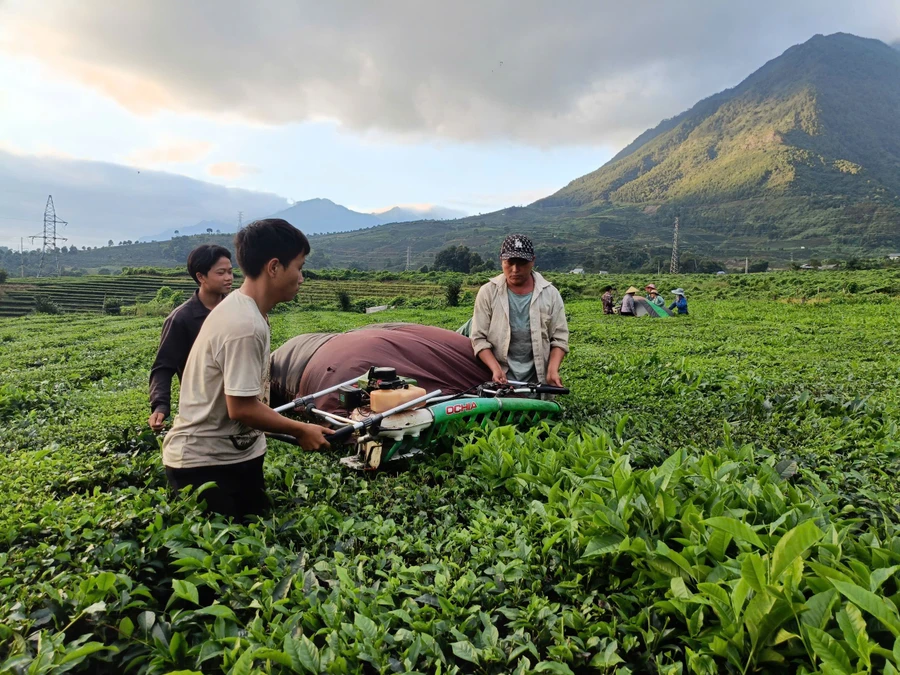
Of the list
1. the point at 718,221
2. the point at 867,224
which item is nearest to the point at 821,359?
the point at 867,224

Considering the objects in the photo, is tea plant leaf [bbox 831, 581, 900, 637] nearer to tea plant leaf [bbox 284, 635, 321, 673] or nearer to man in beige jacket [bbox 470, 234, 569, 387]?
tea plant leaf [bbox 284, 635, 321, 673]

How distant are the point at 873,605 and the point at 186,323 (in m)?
3.85

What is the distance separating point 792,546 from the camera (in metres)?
1.56

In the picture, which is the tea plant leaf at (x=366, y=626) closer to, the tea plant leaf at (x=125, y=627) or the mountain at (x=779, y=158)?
the tea plant leaf at (x=125, y=627)

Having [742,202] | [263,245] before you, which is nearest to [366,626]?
[263,245]

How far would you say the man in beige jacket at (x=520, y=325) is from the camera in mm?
4301

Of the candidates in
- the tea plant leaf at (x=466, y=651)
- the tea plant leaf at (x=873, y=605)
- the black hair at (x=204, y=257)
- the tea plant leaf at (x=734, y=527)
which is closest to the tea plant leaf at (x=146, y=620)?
the tea plant leaf at (x=466, y=651)

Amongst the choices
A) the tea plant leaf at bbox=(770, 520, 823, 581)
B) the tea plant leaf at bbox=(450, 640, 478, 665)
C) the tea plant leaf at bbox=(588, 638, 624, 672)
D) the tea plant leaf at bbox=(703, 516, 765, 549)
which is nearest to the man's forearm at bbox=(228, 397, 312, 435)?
the tea plant leaf at bbox=(450, 640, 478, 665)

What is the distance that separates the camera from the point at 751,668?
150 centimetres

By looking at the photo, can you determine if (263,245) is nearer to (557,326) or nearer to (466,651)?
(466,651)

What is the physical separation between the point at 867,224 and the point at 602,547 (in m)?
124

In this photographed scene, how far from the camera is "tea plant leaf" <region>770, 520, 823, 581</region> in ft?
5.09

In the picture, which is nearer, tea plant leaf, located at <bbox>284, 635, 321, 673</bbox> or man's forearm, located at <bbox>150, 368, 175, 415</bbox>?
tea plant leaf, located at <bbox>284, 635, 321, 673</bbox>

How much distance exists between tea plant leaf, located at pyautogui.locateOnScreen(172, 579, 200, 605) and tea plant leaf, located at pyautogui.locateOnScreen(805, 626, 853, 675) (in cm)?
185
